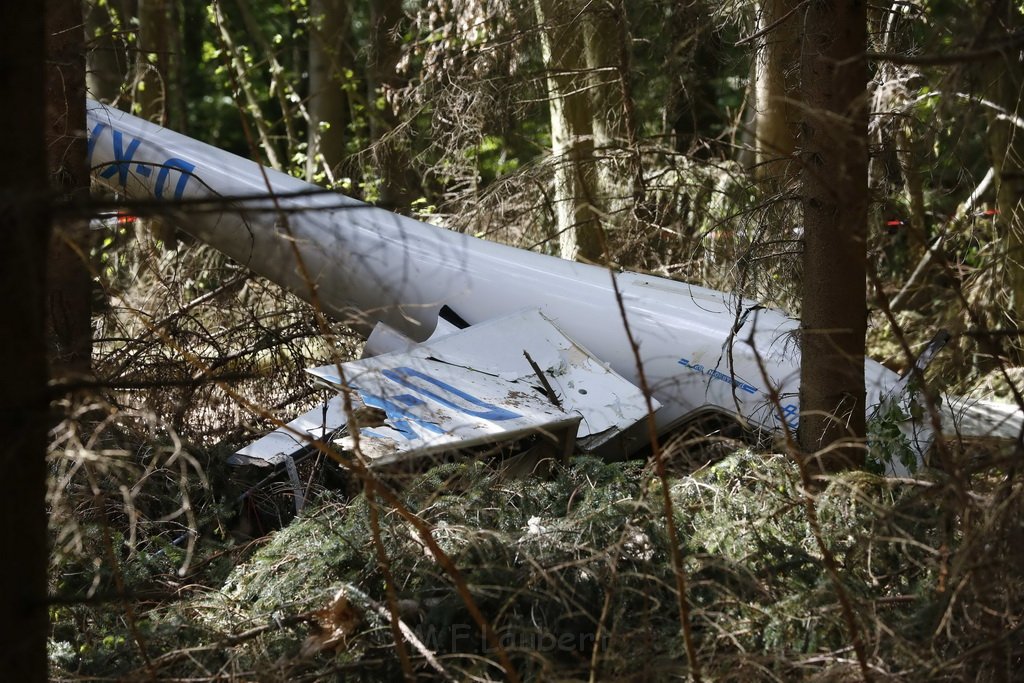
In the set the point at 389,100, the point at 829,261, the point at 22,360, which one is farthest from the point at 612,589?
the point at 389,100

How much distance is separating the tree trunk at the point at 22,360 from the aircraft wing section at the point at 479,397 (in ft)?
6.18

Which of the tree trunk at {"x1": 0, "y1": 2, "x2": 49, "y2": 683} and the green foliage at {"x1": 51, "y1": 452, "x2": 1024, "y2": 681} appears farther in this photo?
the green foliage at {"x1": 51, "y1": 452, "x2": 1024, "y2": 681}

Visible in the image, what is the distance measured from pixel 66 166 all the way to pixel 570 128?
4669 mm

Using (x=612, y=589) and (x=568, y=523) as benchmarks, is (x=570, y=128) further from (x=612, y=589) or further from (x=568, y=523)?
(x=612, y=589)

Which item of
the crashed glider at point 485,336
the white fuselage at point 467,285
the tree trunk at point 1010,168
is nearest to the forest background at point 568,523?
the crashed glider at point 485,336

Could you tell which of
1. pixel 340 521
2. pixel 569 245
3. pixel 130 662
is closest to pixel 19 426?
pixel 130 662

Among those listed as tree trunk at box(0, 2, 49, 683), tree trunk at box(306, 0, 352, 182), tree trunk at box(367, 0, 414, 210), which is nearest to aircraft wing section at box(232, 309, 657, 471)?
tree trunk at box(0, 2, 49, 683)

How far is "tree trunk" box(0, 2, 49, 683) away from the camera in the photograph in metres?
1.92

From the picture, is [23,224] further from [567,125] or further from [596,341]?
[567,125]

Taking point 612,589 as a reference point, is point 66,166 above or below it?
above

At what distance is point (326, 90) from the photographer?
1177cm

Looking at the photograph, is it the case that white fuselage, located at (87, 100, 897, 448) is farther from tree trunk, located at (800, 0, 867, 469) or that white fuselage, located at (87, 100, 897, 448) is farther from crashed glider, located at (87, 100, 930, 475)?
tree trunk, located at (800, 0, 867, 469)

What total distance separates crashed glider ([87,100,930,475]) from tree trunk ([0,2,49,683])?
194cm

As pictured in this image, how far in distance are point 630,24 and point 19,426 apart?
652cm
